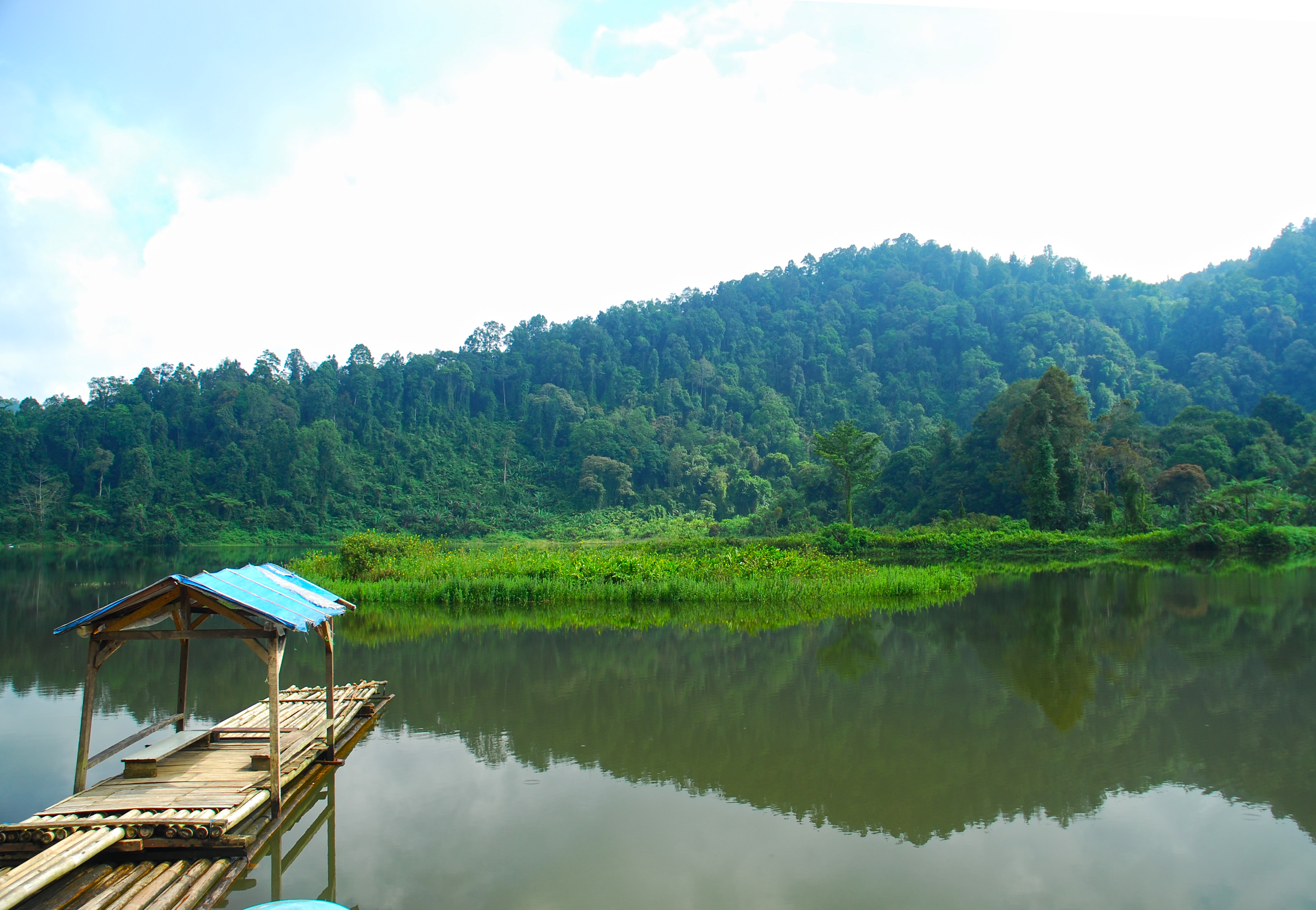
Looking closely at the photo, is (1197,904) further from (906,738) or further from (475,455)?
(475,455)

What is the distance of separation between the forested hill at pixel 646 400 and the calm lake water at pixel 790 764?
32263 mm

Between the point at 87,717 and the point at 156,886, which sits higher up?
the point at 87,717

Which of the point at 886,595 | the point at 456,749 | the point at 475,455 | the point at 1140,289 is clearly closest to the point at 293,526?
the point at 475,455

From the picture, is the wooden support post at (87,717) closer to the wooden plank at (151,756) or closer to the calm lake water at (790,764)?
the wooden plank at (151,756)


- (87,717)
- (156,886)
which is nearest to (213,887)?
→ (156,886)

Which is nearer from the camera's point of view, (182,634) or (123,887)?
(123,887)

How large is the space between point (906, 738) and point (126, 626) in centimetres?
750

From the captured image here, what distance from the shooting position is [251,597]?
616 centimetres

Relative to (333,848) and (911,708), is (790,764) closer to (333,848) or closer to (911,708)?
(911,708)

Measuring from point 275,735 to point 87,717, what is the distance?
1447 mm

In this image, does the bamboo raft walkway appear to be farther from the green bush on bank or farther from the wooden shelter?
the green bush on bank

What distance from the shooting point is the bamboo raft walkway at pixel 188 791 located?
15.4 ft

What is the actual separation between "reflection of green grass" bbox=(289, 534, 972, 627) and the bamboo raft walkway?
855 centimetres

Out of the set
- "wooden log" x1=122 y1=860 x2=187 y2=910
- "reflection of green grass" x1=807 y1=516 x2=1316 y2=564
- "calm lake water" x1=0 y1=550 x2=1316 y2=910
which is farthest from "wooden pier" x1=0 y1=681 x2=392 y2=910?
"reflection of green grass" x1=807 y1=516 x2=1316 y2=564
